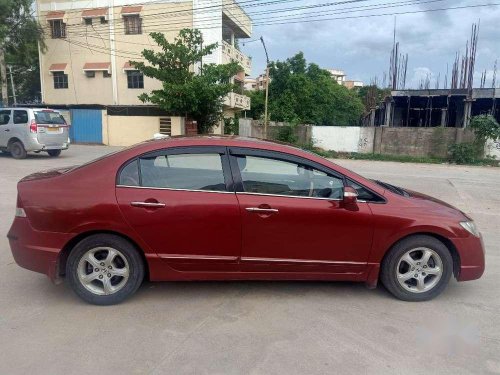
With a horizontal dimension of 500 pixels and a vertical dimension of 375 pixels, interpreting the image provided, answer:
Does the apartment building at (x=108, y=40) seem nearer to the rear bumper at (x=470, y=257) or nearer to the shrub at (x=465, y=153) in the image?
the shrub at (x=465, y=153)

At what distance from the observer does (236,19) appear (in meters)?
28.5

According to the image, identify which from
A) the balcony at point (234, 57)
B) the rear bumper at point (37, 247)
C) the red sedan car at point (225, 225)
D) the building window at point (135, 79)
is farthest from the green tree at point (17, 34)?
the red sedan car at point (225, 225)

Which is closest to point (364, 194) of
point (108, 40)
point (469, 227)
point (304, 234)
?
point (304, 234)

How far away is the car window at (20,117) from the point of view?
14.3 meters

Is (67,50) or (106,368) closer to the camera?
(106,368)

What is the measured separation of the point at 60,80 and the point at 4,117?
1340 centimetres

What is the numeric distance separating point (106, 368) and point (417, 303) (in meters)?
2.67

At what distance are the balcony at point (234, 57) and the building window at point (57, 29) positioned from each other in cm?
1014

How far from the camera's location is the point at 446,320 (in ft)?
11.5

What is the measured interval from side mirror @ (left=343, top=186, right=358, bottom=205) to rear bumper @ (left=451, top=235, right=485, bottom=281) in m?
1.01

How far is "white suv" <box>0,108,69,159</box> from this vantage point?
14297 millimetres

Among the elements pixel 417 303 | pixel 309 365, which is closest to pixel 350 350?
pixel 309 365

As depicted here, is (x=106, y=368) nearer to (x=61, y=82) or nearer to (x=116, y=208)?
(x=116, y=208)

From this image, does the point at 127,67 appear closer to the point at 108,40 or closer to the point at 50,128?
the point at 108,40
